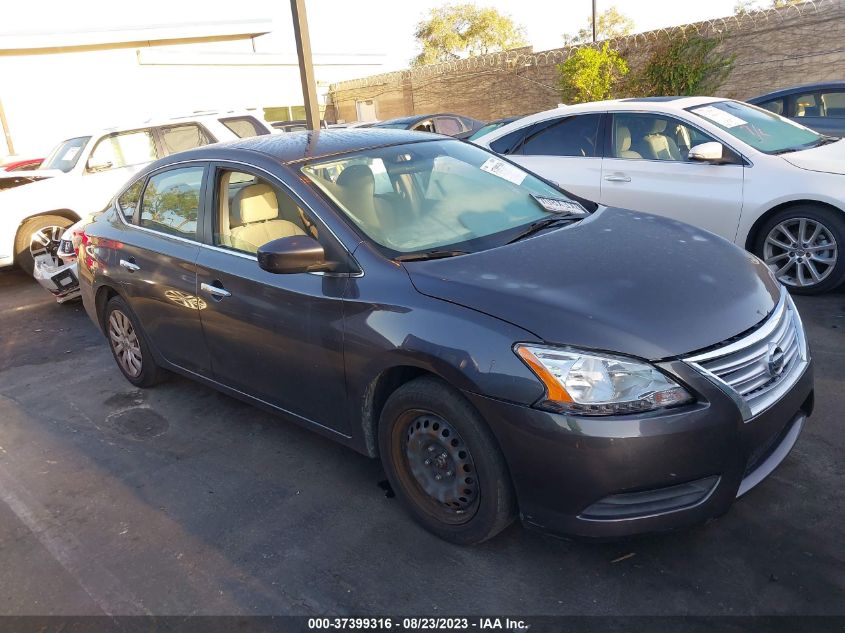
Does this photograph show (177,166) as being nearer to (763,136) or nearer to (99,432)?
(99,432)

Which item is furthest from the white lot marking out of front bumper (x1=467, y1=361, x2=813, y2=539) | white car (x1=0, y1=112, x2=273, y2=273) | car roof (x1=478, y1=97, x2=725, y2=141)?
car roof (x1=478, y1=97, x2=725, y2=141)

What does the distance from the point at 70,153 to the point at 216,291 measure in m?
7.12

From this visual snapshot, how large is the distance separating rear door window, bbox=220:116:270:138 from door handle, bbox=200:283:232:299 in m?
6.20

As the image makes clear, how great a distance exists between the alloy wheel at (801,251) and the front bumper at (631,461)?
3452 mm

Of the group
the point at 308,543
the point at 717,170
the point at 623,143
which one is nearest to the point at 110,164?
the point at 623,143

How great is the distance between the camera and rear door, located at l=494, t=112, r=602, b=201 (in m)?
6.60

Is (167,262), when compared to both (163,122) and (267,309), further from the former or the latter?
(163,122)

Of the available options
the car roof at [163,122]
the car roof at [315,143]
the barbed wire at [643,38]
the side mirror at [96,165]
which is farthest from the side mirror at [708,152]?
the barbed wire at [643,38]

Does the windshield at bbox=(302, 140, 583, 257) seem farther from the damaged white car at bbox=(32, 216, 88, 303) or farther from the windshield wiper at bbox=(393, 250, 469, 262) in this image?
the damaged white car at bbox=(32, 216, 88, 303)

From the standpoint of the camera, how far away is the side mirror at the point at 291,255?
3090mm

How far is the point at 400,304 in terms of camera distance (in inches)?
115

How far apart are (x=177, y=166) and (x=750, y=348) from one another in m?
3.39

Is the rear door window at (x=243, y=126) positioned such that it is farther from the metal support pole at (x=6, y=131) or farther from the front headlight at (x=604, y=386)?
the metal support pole at (x=6, y=131)

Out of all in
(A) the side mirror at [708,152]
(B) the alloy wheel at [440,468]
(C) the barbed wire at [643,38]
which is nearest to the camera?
(B) the alloy wheel at [440,468]
